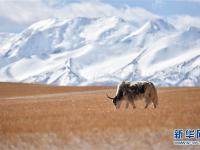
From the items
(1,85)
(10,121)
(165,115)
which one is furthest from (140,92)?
(1,85)

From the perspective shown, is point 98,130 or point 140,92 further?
point 140,92

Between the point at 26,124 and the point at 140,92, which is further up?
the point at 140,92

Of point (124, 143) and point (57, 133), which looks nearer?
point (124, 143)

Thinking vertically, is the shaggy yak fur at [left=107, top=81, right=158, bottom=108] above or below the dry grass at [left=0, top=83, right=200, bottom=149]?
above

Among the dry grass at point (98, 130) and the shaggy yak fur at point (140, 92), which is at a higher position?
the shaggy yak fur at point (140, 92)

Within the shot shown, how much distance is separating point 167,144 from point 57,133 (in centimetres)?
568

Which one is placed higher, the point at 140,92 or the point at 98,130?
the point at 140,92

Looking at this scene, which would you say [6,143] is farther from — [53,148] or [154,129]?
[154,129]

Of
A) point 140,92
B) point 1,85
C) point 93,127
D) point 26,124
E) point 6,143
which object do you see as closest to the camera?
point 6,143

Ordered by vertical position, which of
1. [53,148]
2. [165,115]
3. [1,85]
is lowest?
[53,148]

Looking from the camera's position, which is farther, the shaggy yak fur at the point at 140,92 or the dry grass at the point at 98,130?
the shaggy yak fur at the point at 140,92

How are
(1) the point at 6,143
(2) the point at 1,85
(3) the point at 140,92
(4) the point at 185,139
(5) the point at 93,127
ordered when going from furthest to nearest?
(2) the point at 1,85 → (3) the point at 140,92 → (5) the point at 93,127 → (1) the point at 6,143 → (4) the point at 185,139

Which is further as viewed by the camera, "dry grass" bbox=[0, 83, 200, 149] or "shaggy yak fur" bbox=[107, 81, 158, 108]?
"shaggy yak fur" bbox=[107, 81, 158, 108]

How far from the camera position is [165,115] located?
3109 cm
